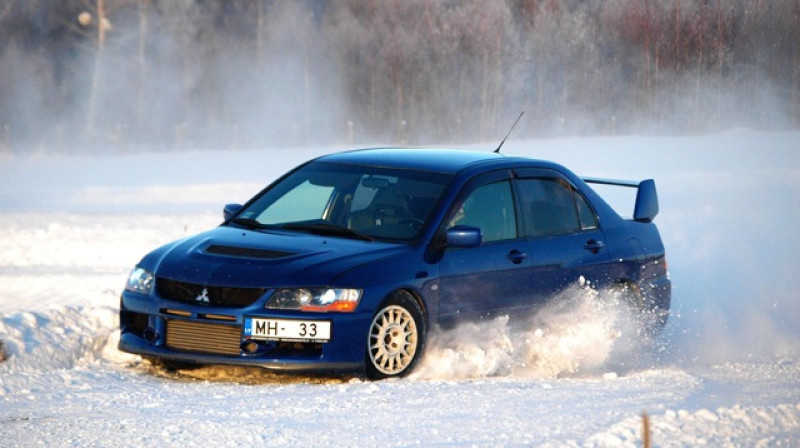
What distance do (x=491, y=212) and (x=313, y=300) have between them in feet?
5.68

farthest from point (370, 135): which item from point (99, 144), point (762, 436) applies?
point (762, 436)

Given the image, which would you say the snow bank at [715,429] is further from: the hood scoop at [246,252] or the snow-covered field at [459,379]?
the hood scoop at [246,252]

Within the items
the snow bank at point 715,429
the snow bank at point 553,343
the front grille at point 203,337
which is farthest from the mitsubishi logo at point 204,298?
the snow bank at point 715,429

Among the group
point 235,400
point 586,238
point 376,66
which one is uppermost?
point 376,66

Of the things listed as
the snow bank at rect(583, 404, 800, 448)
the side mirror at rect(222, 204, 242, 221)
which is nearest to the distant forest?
the side mirror at rect(222, 204, 242, 221)

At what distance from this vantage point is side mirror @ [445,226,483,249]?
9.89 m

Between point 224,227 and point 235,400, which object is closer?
point 235,400

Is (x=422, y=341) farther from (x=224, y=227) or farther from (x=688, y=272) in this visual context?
(x=688, y=272)

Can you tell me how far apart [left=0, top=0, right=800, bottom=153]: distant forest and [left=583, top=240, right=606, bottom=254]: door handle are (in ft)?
86.9

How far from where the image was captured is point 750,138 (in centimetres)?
3662

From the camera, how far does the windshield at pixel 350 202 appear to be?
10.2 m

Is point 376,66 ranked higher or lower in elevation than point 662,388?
higher

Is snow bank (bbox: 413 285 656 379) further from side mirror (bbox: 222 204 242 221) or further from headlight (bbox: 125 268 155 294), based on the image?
side mirror (bbox: 222 204 242 221)

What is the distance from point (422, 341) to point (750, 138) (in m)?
28.1
